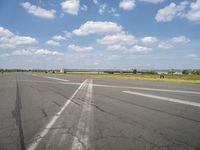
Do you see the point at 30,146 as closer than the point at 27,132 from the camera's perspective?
Yes

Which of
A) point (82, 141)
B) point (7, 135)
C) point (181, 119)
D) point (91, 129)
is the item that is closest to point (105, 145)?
point (82, 141)

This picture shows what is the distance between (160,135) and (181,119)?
190 cm

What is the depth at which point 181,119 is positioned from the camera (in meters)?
6.54

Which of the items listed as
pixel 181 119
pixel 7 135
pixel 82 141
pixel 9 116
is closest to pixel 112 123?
pixel 82 141

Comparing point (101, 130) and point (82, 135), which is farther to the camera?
point (101, 130)

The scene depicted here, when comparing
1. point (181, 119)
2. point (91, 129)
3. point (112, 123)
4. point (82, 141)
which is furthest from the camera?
point (181, 119)

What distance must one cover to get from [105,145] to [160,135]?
1.44 m

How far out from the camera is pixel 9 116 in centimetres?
725

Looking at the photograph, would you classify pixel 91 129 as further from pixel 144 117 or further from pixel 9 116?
pixel 9 116

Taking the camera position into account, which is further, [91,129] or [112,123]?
[112,123]

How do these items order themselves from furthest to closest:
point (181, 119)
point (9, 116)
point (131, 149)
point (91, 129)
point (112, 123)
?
point (9, 116), point (181, 119), point (112, 123), point (91, 129), point (131, 149)

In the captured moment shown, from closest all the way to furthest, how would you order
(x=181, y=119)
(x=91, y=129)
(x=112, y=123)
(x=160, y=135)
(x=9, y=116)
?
1. (x=160, y=135)
2. (x=91, y=129)
3. (x=112, y=123)
4. (x=181, y=119)
5. (x=9, y=116)

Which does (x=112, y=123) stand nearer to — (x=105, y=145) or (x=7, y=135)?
(x=105, y=145)

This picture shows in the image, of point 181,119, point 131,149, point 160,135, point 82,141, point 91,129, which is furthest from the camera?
point 181,119
